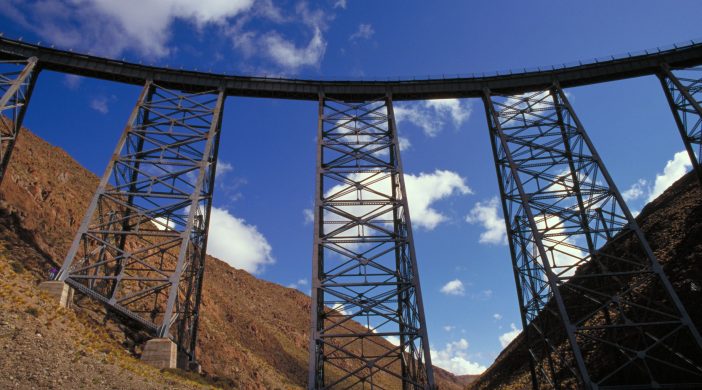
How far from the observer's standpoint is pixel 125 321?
55.0 feet

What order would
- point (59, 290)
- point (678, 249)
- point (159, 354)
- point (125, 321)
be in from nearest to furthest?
point (159, 354)
point (59, 290)
point (125, 321)
point (678, 249)

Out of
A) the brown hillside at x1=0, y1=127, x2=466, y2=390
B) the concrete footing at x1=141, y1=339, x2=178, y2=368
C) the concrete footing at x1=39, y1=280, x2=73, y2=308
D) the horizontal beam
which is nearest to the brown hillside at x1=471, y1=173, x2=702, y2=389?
the horizontal beam

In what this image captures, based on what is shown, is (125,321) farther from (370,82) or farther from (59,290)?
(370,82)

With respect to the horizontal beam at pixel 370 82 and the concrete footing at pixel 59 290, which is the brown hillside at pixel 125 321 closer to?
the concrete footing at pixel 59 290

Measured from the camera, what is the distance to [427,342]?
45.2ft

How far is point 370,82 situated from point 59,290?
42.3ft

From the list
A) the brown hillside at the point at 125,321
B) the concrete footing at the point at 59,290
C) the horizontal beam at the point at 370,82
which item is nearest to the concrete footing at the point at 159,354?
the brown hillside at the point at 125,321

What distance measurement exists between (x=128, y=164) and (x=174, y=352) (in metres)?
6.97

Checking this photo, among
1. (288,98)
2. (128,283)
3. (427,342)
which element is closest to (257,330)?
(128,283)

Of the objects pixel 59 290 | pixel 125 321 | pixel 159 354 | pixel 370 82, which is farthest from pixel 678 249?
pixel 59 290

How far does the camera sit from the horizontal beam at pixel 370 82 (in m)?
19.3

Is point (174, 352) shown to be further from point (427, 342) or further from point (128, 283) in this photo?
point (128, 283)

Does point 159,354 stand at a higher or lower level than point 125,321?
lower

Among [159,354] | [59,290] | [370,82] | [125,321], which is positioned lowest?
[159,354]
